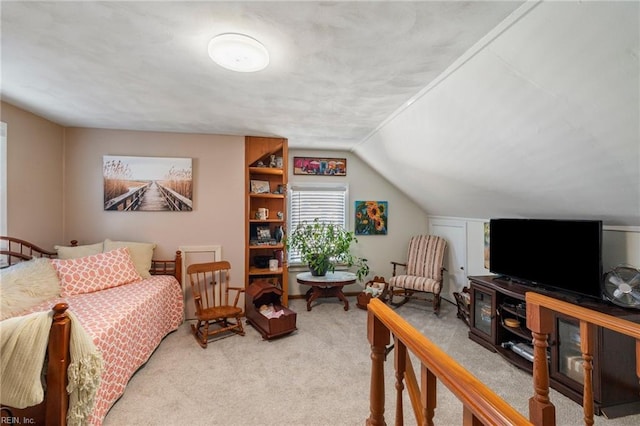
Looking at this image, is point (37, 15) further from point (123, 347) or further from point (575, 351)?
point (575, 351)

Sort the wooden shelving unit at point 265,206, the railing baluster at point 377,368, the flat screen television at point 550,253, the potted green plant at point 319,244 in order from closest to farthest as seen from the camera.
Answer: the railing baluster at point 377,368
the flat screen television at point 550,253
the wooden shelving unit at point 265,206
the potted green plant at point 319,244

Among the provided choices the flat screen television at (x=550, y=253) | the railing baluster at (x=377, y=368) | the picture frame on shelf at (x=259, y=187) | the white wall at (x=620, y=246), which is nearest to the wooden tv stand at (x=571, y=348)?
the flat screen television at (x=550, y=253)

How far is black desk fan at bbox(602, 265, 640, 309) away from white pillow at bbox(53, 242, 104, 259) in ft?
15.7

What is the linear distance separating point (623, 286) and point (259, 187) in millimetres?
3779

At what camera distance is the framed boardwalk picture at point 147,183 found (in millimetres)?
3502

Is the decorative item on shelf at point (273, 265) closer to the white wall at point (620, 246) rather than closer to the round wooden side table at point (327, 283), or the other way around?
the round wooden side table at point (327, 283)

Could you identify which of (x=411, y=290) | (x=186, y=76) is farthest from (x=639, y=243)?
(x=186, y=76)

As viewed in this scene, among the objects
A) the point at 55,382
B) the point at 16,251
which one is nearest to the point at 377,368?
the point at 55,382

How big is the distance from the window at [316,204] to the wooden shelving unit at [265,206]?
1.51 ft

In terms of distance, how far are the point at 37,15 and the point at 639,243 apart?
414cm

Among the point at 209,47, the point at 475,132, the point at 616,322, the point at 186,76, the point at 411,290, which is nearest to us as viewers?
the point at 616,322

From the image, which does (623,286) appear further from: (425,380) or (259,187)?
(259,187)

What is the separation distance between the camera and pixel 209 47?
5.54 feet

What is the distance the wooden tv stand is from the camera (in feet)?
6.62
